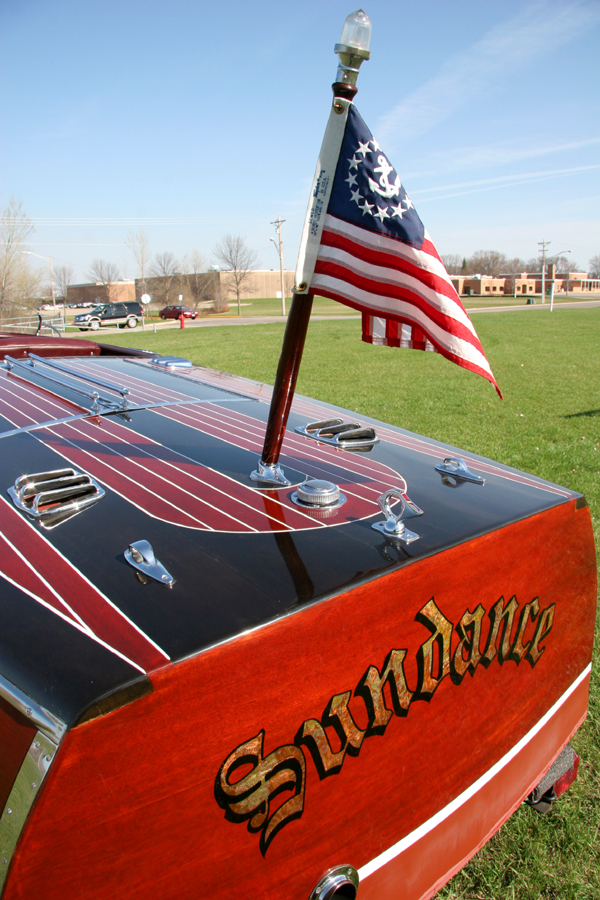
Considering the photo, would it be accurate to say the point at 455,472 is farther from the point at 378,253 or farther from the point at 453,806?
the point at 453,806

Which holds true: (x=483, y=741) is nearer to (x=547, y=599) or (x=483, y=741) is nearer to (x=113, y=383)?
(x=547, y=599)

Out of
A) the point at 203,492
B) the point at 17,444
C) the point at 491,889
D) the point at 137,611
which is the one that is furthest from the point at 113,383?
the point at 491,889

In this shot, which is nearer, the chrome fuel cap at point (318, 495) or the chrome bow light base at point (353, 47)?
the chrome bow light base at point (353, 47)

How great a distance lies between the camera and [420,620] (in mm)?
1258

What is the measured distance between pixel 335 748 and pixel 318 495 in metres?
0.56

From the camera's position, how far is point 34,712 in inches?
34.9

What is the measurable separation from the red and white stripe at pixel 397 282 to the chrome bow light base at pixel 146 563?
0.67m

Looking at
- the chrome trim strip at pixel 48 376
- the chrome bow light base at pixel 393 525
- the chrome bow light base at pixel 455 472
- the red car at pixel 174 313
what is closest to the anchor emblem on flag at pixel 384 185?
the chrome bow light base at pixel 393 525

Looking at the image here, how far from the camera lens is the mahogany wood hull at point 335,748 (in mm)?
865

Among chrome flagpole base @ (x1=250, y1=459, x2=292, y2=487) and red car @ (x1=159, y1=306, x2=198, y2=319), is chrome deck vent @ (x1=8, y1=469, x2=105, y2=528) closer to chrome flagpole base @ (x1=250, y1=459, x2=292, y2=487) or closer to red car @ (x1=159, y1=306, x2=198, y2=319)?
chrome flagpole base @ (x1=250, y1=459, x2=292, y2=487)

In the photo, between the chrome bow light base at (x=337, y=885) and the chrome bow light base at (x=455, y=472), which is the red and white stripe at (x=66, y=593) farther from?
the chrome bow light base at (x=455, y=472)

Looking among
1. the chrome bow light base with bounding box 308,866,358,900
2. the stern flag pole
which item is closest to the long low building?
the stern flag pole

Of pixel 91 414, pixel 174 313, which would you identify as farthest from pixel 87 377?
pixel 174 313

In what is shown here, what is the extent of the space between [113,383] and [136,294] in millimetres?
59574
